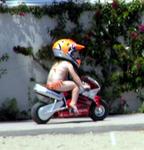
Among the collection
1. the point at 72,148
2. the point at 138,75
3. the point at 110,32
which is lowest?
the point at 72,148

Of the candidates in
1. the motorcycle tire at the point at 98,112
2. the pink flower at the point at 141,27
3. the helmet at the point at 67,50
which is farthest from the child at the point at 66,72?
the pink flower at the point at 141,27

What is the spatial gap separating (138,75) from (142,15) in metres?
1.28

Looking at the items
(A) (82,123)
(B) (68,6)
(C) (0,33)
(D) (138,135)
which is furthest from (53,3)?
(D) (138,135)

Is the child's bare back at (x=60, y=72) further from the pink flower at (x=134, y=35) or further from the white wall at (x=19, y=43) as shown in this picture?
the pink flower at (x=134, y=35)

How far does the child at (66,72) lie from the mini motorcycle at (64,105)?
135 millimetres

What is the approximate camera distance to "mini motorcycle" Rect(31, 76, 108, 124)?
1301 cm

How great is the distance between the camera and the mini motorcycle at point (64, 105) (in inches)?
512

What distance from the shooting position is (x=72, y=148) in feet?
34.9

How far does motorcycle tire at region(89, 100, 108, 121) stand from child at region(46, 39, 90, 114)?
32 centimetres

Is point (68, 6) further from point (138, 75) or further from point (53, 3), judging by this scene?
point (138, 75)

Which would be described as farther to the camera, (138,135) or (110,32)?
(110,32)

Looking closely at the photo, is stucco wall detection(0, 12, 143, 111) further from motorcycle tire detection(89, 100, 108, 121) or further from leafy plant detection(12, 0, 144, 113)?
motorcycle tire detection(89, 100, 108, 121)

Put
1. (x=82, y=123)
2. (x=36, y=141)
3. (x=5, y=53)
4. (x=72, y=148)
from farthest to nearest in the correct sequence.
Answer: (x=5, y=53), (x=82, y=123), (x=36, y=141), (x=72, y=148)

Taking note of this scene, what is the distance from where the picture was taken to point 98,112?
525 inches
